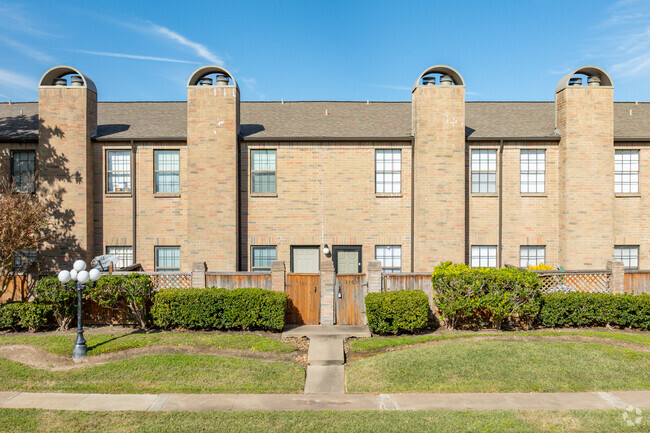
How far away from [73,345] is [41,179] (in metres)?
7.71

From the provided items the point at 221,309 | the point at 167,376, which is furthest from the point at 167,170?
the point at 167,376

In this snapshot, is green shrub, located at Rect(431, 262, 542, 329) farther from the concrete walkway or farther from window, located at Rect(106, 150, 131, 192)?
window, located at Rect(106, 150, 131, 192)

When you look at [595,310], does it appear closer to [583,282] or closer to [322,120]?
[583,282]

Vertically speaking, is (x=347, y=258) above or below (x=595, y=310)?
above

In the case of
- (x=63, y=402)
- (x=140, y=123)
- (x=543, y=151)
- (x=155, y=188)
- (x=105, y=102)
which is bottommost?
(x=63, y=402)

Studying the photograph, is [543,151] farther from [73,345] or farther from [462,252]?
[73,345]


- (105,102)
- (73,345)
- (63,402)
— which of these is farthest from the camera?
(105,102)

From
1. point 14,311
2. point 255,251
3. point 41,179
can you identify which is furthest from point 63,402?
Result: point 41,179

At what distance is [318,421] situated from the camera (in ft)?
27.5

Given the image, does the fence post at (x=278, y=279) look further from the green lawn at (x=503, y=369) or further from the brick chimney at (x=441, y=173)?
the brick chimney at (x=441, y=173)

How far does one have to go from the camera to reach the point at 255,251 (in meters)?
18.2

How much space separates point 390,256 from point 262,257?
16.2 feet

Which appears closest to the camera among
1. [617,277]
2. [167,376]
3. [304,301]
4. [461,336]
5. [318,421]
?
[318,421]

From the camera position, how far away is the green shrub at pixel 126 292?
46.3 feet
